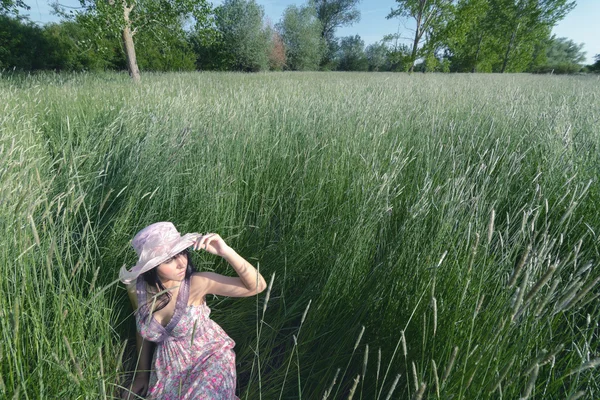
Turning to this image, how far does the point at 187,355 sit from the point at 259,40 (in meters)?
27.7

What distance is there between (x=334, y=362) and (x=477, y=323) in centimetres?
56

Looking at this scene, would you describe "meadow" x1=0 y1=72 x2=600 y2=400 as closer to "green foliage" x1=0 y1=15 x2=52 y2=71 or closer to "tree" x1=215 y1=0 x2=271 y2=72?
"green foliage" x1=0 y1=15 x2=52 y2=71

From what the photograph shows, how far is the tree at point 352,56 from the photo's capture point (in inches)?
1352

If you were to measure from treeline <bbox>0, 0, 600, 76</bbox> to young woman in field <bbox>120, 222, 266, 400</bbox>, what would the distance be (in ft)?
21.0

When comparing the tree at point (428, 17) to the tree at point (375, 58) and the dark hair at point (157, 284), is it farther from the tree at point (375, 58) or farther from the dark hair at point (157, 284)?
the tree at point (375, 58)

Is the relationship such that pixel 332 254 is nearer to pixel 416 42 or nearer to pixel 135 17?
pixel 135 17

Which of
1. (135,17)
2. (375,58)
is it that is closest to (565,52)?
(375,58)

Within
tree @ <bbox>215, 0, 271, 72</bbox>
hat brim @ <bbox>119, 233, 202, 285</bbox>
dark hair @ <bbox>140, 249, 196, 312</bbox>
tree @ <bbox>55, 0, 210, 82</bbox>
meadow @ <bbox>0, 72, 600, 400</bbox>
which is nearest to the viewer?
meadow @ <bbox>0, 72, 600, 400</bbox>

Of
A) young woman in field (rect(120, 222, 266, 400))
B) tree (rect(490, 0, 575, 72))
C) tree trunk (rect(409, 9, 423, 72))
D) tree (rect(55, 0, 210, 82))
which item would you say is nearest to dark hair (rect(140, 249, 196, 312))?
young woman in field (rect(120, 222, 266, 400))

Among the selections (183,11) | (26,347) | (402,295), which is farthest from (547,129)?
(183,11)

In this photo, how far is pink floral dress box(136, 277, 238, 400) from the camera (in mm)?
1131

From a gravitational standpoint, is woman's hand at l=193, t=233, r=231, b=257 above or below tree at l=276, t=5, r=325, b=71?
below

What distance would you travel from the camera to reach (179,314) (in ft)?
4.19

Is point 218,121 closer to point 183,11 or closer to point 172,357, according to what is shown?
point 172,357
